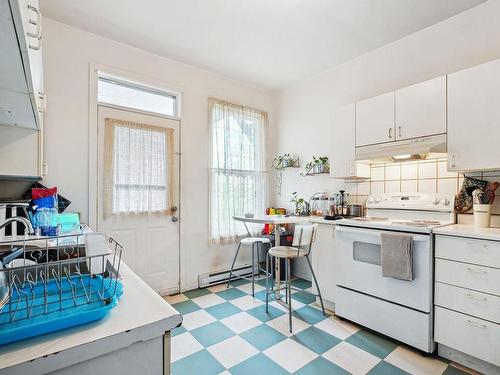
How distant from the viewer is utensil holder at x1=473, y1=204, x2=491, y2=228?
2018 millimetres

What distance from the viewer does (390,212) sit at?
267 cm

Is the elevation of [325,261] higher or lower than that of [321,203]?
lower

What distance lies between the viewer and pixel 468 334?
1731mm

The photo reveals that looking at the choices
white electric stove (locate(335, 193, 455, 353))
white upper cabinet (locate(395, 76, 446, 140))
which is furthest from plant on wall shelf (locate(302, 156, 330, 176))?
white upper cabinet (locate(395, 76, 446, 140))

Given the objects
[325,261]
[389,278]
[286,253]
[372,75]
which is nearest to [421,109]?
[372,75]

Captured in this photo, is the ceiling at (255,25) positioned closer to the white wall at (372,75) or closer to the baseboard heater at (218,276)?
the white wall at (372,75)

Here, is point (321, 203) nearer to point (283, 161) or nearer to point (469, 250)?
point (283, 161)

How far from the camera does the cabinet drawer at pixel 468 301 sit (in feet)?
5.39

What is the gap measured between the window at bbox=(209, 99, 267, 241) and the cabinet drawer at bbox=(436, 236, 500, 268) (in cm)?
227

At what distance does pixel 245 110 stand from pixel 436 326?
306cm

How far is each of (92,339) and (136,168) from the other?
2413 millimetres

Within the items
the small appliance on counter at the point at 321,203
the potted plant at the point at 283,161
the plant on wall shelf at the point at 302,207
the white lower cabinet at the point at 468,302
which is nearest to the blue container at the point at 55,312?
the white lower cabinet at the point at 468,302

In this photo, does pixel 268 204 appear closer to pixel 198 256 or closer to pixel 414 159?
pixel 198 256

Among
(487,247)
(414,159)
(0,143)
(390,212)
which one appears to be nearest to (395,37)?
(414,159)
